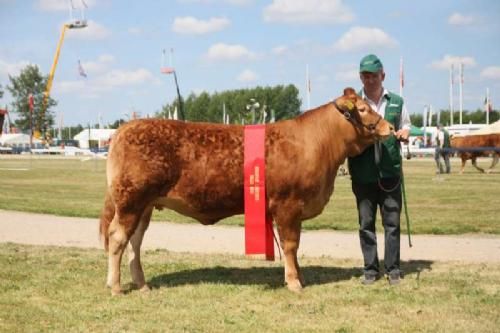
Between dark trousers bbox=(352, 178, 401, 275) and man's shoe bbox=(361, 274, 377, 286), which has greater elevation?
dark trousers bbox=(352, 178, 401, 275)

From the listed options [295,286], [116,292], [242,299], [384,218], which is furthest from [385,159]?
[116,292]

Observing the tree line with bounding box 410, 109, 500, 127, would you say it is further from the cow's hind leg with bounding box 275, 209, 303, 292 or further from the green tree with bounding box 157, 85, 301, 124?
the cow's hind leg with bounding box 275, 209, 303, 292

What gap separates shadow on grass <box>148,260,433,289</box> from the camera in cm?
806

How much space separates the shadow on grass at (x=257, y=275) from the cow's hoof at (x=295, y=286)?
28cm

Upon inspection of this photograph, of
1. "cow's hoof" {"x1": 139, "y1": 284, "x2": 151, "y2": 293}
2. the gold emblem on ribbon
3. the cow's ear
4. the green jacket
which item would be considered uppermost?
the cow's ear

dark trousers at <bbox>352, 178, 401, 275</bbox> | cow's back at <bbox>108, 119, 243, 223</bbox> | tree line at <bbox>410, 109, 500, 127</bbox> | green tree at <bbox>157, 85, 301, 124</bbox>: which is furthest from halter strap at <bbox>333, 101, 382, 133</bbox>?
green tree at <bbox>157, 85, 301, 124</bbox>

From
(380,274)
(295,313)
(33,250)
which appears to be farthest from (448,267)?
(33,250)

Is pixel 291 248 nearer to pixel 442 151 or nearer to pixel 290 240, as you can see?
pixel 290 240

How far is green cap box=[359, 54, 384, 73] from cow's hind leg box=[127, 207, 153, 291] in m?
3.12

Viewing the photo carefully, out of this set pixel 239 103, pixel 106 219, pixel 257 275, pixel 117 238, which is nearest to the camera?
pixel 117 238

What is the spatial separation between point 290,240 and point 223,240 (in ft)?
14.0

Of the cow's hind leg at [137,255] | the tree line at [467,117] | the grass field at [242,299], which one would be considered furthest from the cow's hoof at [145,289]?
the tree line at [467,117]

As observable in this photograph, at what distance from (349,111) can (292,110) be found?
11729 centimetres

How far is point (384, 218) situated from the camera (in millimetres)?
8203
